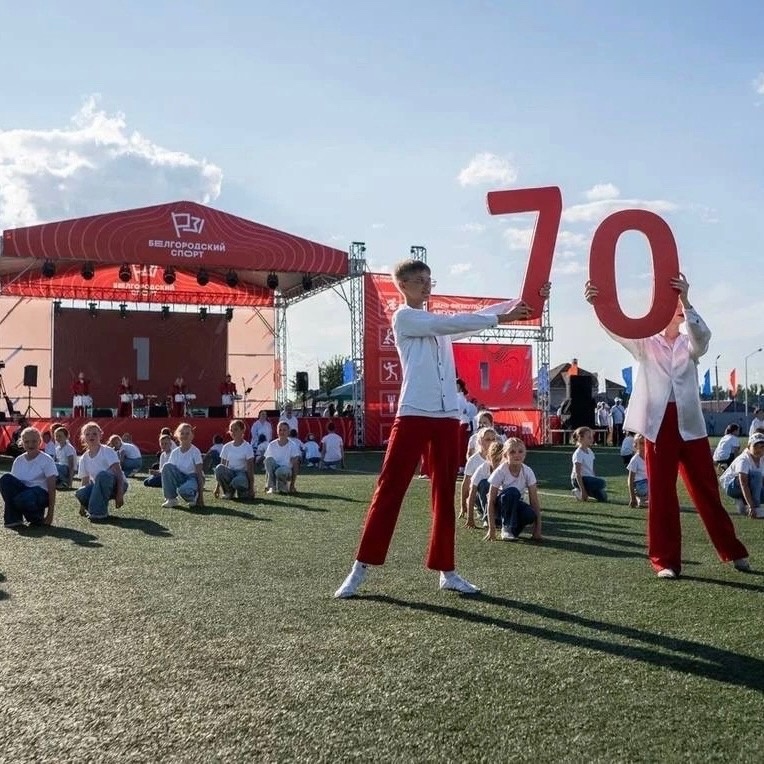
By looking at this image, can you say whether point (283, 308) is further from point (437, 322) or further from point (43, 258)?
point (437, 322)

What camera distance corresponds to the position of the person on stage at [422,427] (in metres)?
4.96

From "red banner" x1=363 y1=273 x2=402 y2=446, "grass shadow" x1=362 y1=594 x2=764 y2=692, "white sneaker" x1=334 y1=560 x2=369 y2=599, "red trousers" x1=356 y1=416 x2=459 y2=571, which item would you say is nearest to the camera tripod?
"red banner" x1=363 y1=273 x2=402 y2=446

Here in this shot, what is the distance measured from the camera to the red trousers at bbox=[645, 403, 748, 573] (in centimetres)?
562

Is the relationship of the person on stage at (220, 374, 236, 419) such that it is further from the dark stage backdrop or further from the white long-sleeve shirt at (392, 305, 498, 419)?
the white long-sleeve shirt at (392, 305, 498, 419)

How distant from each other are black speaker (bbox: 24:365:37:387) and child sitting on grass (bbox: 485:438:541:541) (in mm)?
20201

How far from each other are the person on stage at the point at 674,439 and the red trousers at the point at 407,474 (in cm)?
140

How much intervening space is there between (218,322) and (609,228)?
972 inches

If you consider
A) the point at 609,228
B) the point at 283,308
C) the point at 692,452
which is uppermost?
the point at 283,308

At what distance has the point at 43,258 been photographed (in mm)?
21297

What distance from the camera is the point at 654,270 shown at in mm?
5719

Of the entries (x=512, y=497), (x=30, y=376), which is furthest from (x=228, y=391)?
(x=512, y=497)

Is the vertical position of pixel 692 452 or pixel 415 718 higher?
pixel 692 452

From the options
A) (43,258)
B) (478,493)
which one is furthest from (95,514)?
(43,258)

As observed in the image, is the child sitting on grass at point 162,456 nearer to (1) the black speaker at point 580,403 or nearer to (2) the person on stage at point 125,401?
(2) the person on stage at point 125,401
